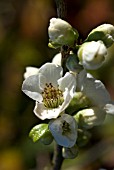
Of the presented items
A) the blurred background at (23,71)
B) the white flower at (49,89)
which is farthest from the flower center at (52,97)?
Answer: the blurred background at (23,71)

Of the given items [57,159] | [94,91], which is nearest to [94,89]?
[94,91]

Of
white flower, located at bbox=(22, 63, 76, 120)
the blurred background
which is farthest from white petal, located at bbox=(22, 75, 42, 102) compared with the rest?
the blurred background

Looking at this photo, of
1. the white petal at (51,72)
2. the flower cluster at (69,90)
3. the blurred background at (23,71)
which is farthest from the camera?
the blurred background at (23,71)

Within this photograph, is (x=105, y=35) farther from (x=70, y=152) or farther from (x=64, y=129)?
(x=70, y=152)

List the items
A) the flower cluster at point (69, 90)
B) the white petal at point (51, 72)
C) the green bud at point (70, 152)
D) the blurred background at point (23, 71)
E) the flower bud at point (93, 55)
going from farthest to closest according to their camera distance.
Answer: the blurred background at point (23, 71)
the green bud at point (70, 152)
the white petal at point (51, 72)
the flower cluster at point (69, 90)
the flower bud at point (93, 55)

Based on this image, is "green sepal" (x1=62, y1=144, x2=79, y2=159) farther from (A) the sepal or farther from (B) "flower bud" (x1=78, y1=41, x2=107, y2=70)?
(B) "flower bud" (x1=78, y1=41, x2=107, y2=70)

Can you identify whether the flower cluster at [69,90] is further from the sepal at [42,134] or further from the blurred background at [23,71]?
the blurred background at [23,71]
